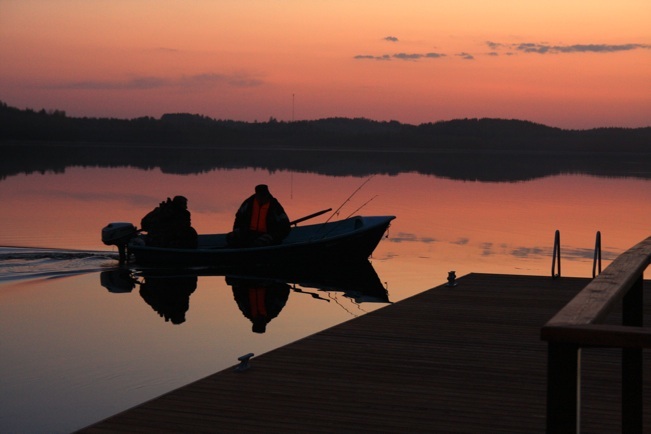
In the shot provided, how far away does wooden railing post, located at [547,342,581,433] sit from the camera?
2.94 m

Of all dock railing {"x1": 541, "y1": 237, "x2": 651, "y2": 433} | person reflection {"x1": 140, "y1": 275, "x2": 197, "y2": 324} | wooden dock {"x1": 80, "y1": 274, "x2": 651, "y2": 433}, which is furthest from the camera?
person reflection {"x1": 140, "y1": 275, "x2": 197, "y2": 324}

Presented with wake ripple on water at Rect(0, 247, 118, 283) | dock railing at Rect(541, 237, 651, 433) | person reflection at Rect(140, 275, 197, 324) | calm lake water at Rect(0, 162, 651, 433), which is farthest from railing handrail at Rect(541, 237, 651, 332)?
wake ripple on water at Rect(0, 247, 118, 283)

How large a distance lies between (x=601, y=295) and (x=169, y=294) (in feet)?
42.4

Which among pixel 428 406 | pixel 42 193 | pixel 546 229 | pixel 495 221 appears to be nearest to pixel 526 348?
pixel 428 406

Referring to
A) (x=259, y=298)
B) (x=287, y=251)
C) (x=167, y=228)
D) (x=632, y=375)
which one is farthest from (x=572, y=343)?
(x=167, y=228)

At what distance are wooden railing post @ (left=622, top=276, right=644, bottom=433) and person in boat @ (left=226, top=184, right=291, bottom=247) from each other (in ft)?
41.1

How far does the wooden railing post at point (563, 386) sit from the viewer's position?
2.94m

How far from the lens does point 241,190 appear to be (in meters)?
47.2

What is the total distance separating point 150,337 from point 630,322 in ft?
27.2

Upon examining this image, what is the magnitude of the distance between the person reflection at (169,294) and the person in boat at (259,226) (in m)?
1.17

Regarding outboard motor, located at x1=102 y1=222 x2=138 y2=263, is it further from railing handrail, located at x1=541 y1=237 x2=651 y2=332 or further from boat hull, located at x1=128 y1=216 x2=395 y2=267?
railing handrail, located at x1=541 y1=237 x2=651 y2=332

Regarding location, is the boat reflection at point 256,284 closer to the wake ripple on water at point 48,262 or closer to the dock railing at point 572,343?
the wake ripple on water at point 48,262

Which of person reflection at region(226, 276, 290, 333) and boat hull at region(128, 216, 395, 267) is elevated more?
boat hull at region(128, 216, 395, 267)

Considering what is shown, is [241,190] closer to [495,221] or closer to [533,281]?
[495,221]
